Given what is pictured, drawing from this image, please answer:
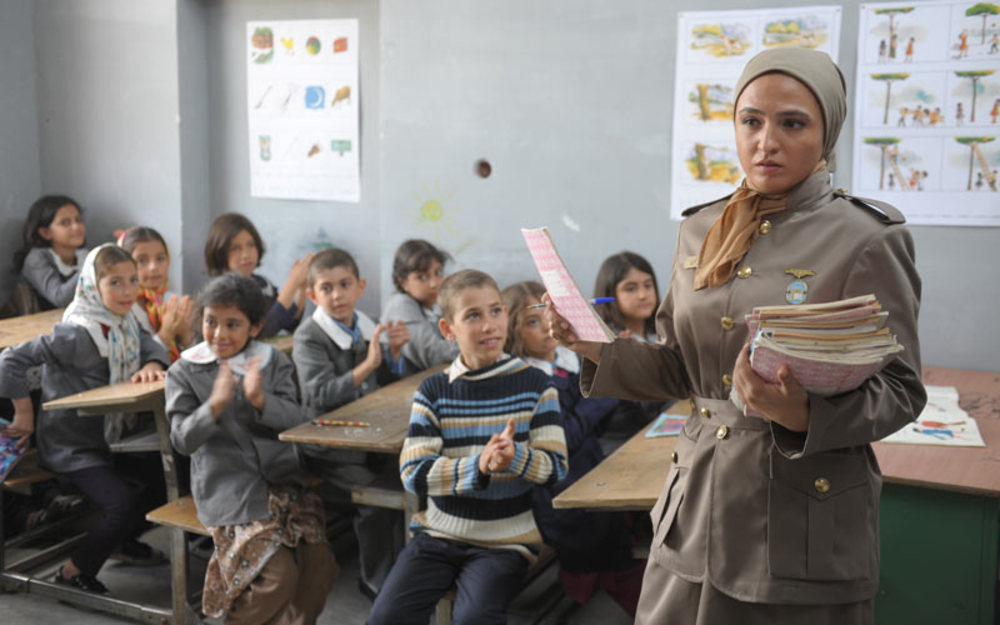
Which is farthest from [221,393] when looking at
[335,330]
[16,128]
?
[16,128]

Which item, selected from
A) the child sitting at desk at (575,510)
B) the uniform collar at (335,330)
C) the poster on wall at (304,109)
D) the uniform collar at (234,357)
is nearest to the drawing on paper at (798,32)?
the child sitting at desk at (575,510)

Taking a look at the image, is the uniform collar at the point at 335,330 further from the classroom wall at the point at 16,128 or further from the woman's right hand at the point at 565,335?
the classroom wall at the point at 16,128

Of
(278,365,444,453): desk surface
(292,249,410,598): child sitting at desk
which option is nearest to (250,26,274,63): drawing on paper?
(292,249,410,598): child sitting at desk

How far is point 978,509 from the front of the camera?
7.67 feet

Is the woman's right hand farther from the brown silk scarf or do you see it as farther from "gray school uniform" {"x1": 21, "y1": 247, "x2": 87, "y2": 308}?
"gray school uniform" {"x1": 21, "y1": 247, "x2": 87, "y2": 308}

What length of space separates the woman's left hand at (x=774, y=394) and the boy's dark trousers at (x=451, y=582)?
56.5 inches

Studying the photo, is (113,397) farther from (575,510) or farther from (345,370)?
(575,510)

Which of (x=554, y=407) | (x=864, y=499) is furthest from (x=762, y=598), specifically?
(x=554, y=407)

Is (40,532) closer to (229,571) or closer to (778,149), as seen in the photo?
(229,571)

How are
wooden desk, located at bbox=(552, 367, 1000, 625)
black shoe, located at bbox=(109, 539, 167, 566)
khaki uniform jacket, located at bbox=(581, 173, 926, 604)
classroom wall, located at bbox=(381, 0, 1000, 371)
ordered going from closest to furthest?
khaki uniform jacket, located at bbox=(581, 173, 926, 604) → wooden desk, located at bbox=(552, 367, 1000, 625) → black shoe, located at bbox=(109, 539, 167, 566) → classroom wall, located at bbox=(381, 0, 1000, 371)

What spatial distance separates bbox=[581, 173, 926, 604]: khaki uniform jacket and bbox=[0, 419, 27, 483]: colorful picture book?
278 centimetres

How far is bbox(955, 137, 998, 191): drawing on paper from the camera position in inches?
142

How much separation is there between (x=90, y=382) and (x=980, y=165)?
3386 mm

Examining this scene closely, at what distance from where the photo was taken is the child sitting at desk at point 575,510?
9.80 ft
